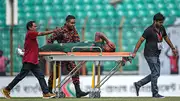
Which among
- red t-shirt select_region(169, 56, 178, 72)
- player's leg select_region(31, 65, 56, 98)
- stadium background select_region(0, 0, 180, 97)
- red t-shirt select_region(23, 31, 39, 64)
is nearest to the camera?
red t-shirt select_region(23, 31, 39, 64)

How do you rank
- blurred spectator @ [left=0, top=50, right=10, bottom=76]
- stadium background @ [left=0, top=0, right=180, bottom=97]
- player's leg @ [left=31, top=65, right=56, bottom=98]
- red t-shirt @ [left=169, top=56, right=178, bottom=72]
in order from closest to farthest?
player's leg @ [left=31, top=65, right=56, bottom=98] < stadium background @ [left=0, top=0, right=180, bottom=97] < blurred spectator @ [left=0, top=50, right=10, bottom=76] < red t-shirt @ [left=169, top=56, right=178, bottom=72]

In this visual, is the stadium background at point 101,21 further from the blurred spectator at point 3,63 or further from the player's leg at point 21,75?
the player's leg at point 21,75

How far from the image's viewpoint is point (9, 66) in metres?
17.4

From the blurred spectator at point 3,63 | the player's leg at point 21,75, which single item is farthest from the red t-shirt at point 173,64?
the player's leg at point 21,75

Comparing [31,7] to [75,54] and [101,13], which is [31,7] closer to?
[101,13]

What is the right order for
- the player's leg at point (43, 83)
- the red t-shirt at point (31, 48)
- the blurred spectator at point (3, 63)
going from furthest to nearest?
the blurred spectator at point (3, 63) → the player's leg at point (43, 83) → the red t-shirt at point (31, 48)

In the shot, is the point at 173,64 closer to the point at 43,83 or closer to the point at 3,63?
the point at 3,63

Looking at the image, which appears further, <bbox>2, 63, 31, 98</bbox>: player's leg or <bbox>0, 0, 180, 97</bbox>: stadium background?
<bbox>0, 0, 180, 97</bbox>: stadium background

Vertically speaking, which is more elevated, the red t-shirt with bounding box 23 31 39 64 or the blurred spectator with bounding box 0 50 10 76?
the red t-shirt with bounding box 23 31 39 64

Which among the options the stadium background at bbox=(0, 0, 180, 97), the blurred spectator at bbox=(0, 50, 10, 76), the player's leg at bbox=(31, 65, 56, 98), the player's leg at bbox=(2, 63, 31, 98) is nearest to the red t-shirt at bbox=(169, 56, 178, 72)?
the stadium background at bbox=(0, 0, 180, 97)

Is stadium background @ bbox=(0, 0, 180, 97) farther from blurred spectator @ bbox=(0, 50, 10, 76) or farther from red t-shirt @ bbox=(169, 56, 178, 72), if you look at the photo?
red t-shirt @ bbox=(169, 56, 178, 72)

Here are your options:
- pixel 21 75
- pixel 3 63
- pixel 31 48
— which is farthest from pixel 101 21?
pixel 31 48

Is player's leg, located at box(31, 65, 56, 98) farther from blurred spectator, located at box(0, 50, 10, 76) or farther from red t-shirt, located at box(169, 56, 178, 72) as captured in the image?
red t-shirt, located at box(169, 56, 178, 72)

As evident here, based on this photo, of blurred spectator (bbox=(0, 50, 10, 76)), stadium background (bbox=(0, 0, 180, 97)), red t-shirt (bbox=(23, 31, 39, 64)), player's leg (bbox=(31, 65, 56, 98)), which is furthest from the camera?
blurred spectator (bbox=(0, 50, 10, 76))
